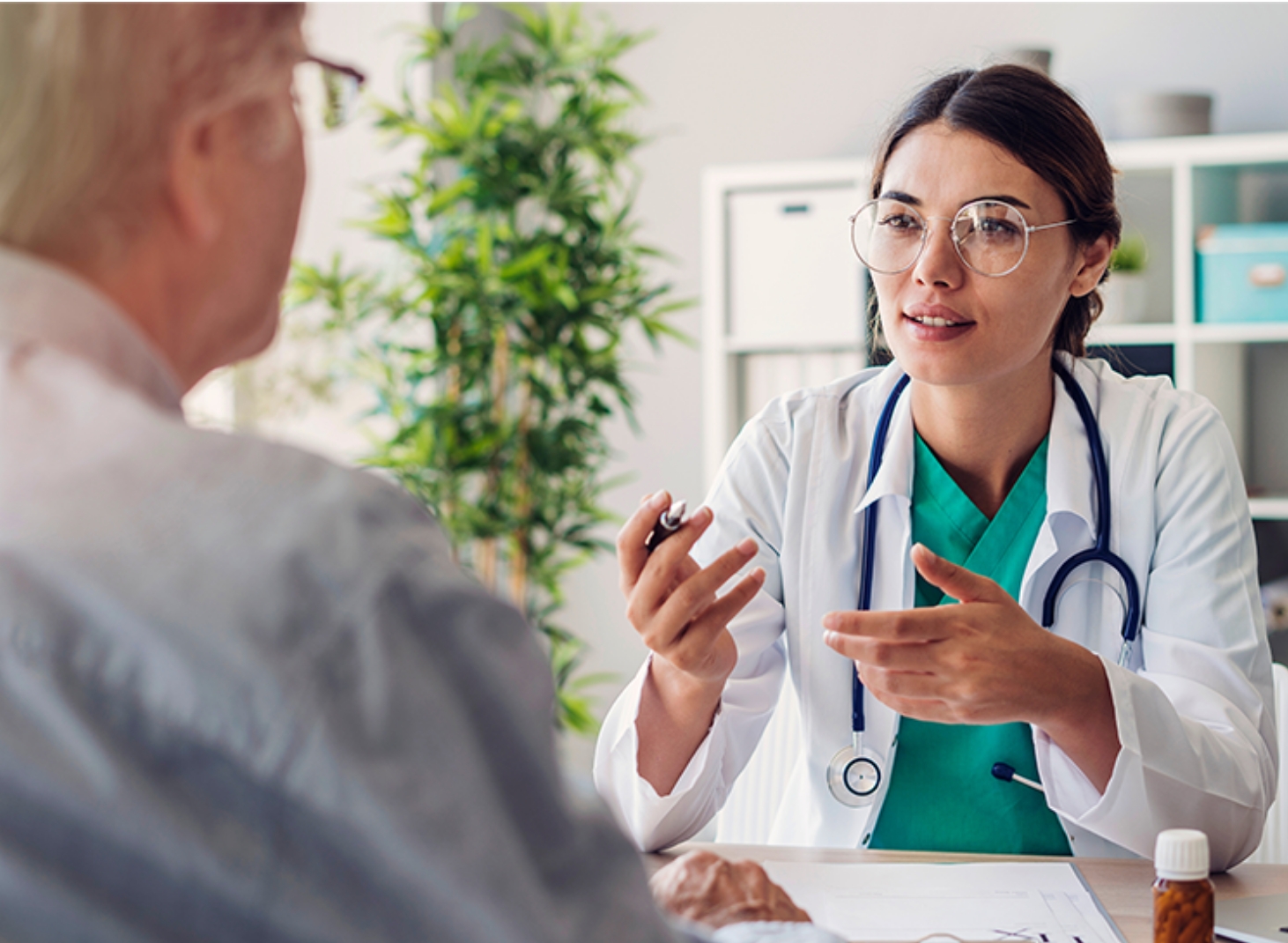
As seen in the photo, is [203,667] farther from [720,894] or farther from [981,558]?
[981,558]

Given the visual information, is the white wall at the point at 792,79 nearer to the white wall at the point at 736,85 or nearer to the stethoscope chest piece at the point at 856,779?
the white wall at the point at 736,85

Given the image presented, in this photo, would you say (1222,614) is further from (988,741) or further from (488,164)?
(488,164)

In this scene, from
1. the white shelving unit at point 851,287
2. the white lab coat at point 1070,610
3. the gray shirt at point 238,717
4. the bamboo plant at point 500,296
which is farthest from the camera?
the white shelving unit at point 851,287

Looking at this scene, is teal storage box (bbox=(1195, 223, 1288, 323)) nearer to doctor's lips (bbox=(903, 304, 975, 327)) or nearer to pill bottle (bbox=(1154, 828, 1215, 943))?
doctor's lips (bbox=(903, 304, 975, 327))

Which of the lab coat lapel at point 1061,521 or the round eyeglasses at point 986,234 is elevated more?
the round eyeglasses at point 986,234

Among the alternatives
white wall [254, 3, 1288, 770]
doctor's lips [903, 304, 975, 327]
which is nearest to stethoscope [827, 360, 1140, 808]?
doctor's lips [903, 304, 975, 327]

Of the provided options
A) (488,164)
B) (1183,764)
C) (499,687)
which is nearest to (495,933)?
(499,687)

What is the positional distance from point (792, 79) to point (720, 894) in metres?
3.25

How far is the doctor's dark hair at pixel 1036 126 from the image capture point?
1357 millimetres

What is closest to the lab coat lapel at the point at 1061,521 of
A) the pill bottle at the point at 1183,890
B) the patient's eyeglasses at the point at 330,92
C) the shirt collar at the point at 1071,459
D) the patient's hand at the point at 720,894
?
the shirt collar at the point at 1071,459

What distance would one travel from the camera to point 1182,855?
31.0 inches

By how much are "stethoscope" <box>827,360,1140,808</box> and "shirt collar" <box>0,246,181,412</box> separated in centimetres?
96

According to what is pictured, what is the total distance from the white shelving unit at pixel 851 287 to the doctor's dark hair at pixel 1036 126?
157 centimetres

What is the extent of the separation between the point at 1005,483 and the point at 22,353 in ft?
4.11
